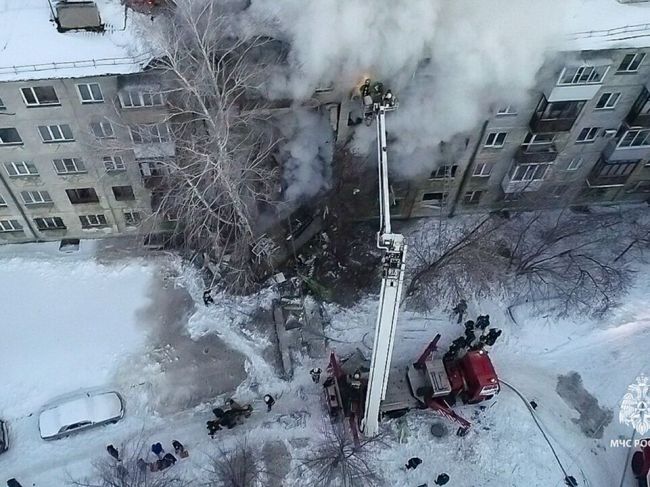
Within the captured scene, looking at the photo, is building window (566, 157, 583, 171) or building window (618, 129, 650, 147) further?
building window (566, 157, 583, 171)

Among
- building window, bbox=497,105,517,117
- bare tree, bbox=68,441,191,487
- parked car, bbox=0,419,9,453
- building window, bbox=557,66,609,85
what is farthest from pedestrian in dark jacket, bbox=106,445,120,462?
building window, bbox=557,66,609,85

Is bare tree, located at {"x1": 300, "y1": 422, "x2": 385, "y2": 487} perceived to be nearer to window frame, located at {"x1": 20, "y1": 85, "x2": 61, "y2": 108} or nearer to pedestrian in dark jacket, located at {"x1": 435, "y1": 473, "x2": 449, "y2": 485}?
pedestrian in dark jacket, located at {"x1": 435, "y1": 473, "x2": 449, "y2": 485}

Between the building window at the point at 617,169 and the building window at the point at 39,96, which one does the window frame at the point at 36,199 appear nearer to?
the building window at the point at 39,96

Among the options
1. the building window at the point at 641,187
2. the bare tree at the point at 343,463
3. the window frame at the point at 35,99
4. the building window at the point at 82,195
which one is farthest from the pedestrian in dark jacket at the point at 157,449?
the building window at the point at 641,187

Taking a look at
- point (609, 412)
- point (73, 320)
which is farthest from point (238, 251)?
point (609, 412)

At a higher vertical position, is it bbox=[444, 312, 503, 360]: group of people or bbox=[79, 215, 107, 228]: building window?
bbox=[79, 215, 107, 228]: building window

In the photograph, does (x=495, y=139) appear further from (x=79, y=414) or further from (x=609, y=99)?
(x=79, y=414)
